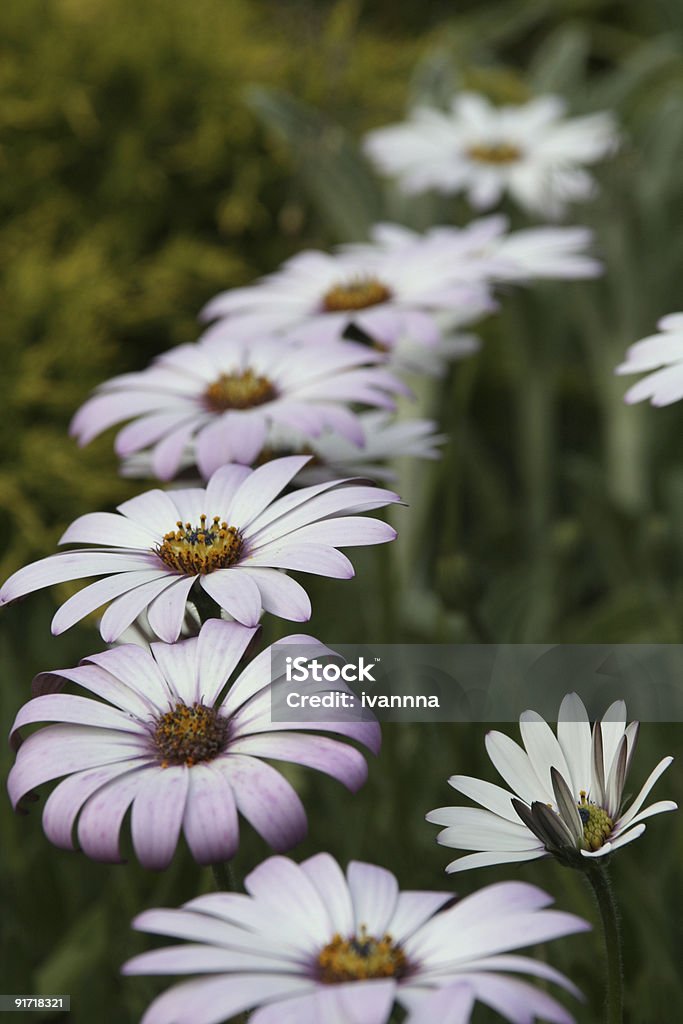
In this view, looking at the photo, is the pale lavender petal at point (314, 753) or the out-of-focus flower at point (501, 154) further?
the out-of-focus flower at point (501, 154)

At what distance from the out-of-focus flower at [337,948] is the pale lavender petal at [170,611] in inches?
2.5

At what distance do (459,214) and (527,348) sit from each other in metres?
0.13

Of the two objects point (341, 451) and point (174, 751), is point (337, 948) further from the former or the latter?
point (341, 451)

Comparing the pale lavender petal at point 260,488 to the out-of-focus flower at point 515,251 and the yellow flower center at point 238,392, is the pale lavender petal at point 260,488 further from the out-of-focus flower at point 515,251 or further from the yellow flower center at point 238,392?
the out-of-focus flower at point 515,251

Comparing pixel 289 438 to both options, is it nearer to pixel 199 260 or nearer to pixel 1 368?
pixel 1 368

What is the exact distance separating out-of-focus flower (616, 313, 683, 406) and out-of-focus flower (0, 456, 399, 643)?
0.10 metres

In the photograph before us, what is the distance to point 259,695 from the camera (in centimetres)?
28

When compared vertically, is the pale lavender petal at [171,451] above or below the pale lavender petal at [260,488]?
above

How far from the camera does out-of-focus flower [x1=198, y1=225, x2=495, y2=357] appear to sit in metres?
0.51

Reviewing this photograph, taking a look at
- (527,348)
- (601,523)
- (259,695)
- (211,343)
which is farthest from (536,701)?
(527,348)

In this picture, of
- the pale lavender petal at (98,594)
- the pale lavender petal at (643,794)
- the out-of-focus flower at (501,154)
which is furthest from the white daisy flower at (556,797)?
the out-of-focus flower at (501,154)

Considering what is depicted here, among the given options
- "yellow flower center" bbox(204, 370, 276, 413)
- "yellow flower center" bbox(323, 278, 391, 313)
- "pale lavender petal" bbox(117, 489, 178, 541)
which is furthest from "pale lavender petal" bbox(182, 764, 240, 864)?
"yellow flower center" bbox(323, 278, 391, 313)

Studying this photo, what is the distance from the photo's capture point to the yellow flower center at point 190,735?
27 cm

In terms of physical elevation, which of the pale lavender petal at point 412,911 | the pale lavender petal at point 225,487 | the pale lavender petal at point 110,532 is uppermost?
the pale lavender petal at point 225,487
